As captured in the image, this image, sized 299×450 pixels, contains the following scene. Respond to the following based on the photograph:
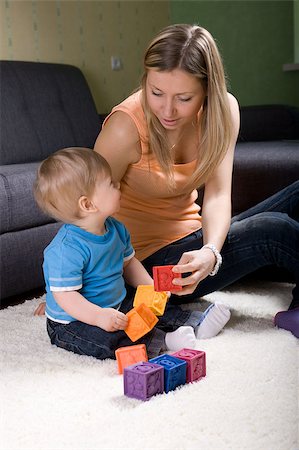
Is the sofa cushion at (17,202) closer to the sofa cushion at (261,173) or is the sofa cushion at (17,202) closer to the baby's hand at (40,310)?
the baby's hand at (40,310)

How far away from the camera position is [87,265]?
187cm

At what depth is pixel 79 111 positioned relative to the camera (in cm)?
369

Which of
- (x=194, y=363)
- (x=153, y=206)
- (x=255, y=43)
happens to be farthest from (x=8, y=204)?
(x=255, y=43)

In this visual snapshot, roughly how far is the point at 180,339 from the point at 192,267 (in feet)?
0.69

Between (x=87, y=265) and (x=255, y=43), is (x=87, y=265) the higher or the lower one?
the lower one

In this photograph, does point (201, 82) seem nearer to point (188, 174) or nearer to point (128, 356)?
point (188, 174)

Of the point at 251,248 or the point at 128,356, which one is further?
the point at 251,248

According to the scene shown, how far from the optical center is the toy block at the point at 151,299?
184 cm

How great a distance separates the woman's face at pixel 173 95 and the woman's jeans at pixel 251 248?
402mm

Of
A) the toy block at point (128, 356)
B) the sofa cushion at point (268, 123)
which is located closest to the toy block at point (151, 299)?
the toy block at point (128, 356)

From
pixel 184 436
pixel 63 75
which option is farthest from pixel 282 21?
pixel 184 436

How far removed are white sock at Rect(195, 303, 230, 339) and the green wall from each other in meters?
2.93

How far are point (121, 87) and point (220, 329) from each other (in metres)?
2.75

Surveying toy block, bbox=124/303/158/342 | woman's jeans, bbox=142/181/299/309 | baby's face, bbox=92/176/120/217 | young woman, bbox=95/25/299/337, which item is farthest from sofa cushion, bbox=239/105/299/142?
toy block, bbox=124/303/158/342
